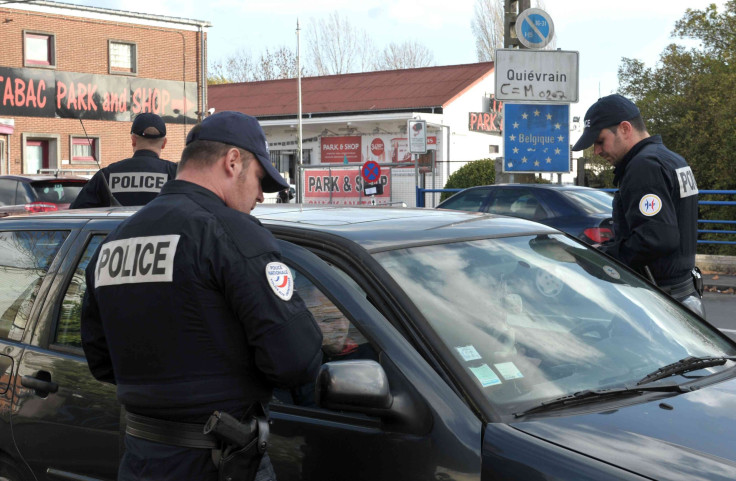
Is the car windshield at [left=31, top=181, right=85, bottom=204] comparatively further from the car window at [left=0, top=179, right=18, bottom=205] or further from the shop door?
the shop door

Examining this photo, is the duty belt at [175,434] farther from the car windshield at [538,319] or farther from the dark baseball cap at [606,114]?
the dark baseball cap at [606,114]

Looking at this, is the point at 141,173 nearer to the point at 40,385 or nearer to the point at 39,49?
the point at 40,385

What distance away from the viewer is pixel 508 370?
8.84 feet

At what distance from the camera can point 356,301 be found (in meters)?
2.74

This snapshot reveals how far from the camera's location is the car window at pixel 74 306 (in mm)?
3475

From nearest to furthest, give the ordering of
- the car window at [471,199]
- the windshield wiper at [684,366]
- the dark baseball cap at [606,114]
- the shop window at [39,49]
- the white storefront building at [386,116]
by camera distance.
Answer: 1. the windshield wiper at [684,366]
2. the dark baseball cap at [606,114]
3. the car window at [471,199]
4. the shop window at [39,49]
5. the white storefront building at [386,116]

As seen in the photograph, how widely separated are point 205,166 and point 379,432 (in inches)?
33.6

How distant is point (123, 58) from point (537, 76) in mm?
22577

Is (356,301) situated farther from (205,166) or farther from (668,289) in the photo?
(668,289)

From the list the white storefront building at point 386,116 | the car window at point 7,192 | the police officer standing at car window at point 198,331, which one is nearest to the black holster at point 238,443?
the police officer standing at car window at point 198,331

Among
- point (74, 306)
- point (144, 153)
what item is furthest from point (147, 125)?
point (74, 306)

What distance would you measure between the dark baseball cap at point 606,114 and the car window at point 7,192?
36.7 feet

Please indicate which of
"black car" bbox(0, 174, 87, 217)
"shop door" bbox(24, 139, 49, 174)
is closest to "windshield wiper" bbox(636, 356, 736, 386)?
"black car" bbox(0, 174, 87, 217)

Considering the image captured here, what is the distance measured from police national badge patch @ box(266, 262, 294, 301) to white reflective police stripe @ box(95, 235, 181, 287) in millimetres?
241
